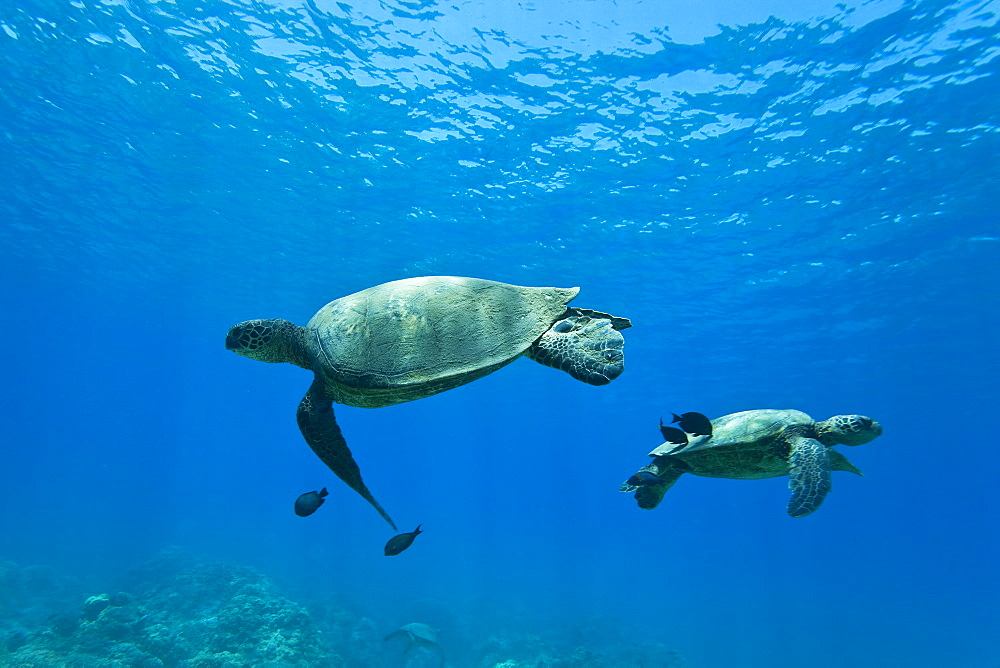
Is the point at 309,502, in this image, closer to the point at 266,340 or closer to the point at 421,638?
the point at 266,340

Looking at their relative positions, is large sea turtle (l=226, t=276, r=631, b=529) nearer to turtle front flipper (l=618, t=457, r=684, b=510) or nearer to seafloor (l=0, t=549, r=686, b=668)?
turtle front flipper (l=618, t=457, r=684, b=510)

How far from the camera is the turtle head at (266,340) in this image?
14.7ft

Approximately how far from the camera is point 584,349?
411cm

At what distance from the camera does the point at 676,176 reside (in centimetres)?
1675

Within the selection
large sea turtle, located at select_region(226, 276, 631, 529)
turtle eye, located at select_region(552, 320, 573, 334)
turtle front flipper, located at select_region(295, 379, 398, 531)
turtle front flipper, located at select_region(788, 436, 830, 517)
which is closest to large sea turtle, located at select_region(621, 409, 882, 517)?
turtle front flipper, located at select_region(788, 436, 830, 517)

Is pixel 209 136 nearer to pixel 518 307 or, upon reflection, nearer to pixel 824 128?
pixel 518 307

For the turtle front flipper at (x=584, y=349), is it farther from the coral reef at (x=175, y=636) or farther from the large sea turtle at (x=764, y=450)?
the coral reef at (x=175, y=636)

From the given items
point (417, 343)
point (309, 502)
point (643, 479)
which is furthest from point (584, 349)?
point (309, 502)

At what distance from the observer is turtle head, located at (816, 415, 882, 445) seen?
5.11 metres

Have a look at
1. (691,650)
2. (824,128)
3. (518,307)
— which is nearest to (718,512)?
(691,650)

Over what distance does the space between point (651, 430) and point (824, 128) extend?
57.2 m

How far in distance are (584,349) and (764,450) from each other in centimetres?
263

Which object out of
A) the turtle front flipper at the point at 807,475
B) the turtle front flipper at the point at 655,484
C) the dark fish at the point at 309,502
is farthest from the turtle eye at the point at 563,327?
the dark fish at the point at 309,502

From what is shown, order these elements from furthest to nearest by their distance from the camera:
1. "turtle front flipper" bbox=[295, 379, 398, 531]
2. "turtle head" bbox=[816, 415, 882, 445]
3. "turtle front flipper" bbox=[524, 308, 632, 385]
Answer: "turtle head" bbox=[816, 415, 882, 445] → "turtle front flipper" bbox=[295, 379, 398, 531] → "turtle front flipper" bbox=[524, 308, 632, 385]
